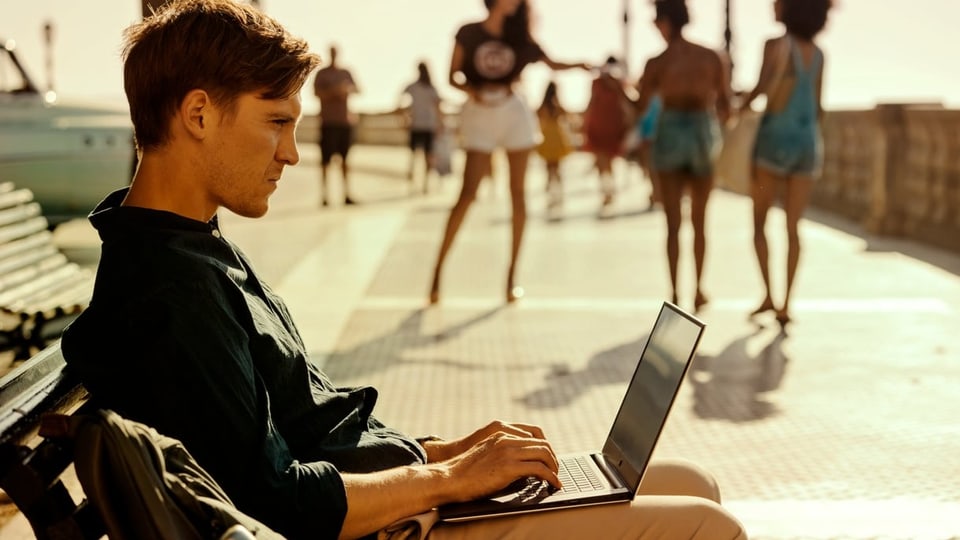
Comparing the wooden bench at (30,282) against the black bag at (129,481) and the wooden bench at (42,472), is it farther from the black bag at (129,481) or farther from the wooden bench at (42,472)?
the black bag at (129,481)

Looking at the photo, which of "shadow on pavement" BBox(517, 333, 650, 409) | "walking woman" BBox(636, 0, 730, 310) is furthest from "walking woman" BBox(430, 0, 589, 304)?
"shadow on pavement" BBox(517, 333, 650, 409)

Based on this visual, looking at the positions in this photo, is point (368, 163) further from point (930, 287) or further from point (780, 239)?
point (930, 287)

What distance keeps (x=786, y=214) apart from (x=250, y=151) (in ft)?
20.8

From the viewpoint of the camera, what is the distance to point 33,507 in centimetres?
181

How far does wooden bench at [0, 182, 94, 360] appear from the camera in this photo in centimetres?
582

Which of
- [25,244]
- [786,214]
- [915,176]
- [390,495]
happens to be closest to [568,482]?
[390,495]

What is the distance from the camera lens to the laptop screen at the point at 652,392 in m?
2.52

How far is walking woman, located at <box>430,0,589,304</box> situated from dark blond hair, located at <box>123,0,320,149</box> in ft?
21.5

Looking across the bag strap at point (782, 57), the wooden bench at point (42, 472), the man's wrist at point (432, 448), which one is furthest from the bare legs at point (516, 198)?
the wooden bench at point (42, 472)

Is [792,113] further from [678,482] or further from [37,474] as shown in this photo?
[37,474]

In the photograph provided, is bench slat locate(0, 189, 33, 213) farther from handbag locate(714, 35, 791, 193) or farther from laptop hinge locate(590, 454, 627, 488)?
laptop hinge locate(590, 454, 627, 488)

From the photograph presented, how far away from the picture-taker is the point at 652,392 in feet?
8.86

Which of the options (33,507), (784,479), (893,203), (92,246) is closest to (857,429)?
(784,479)

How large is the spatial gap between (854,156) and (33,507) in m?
16.3
